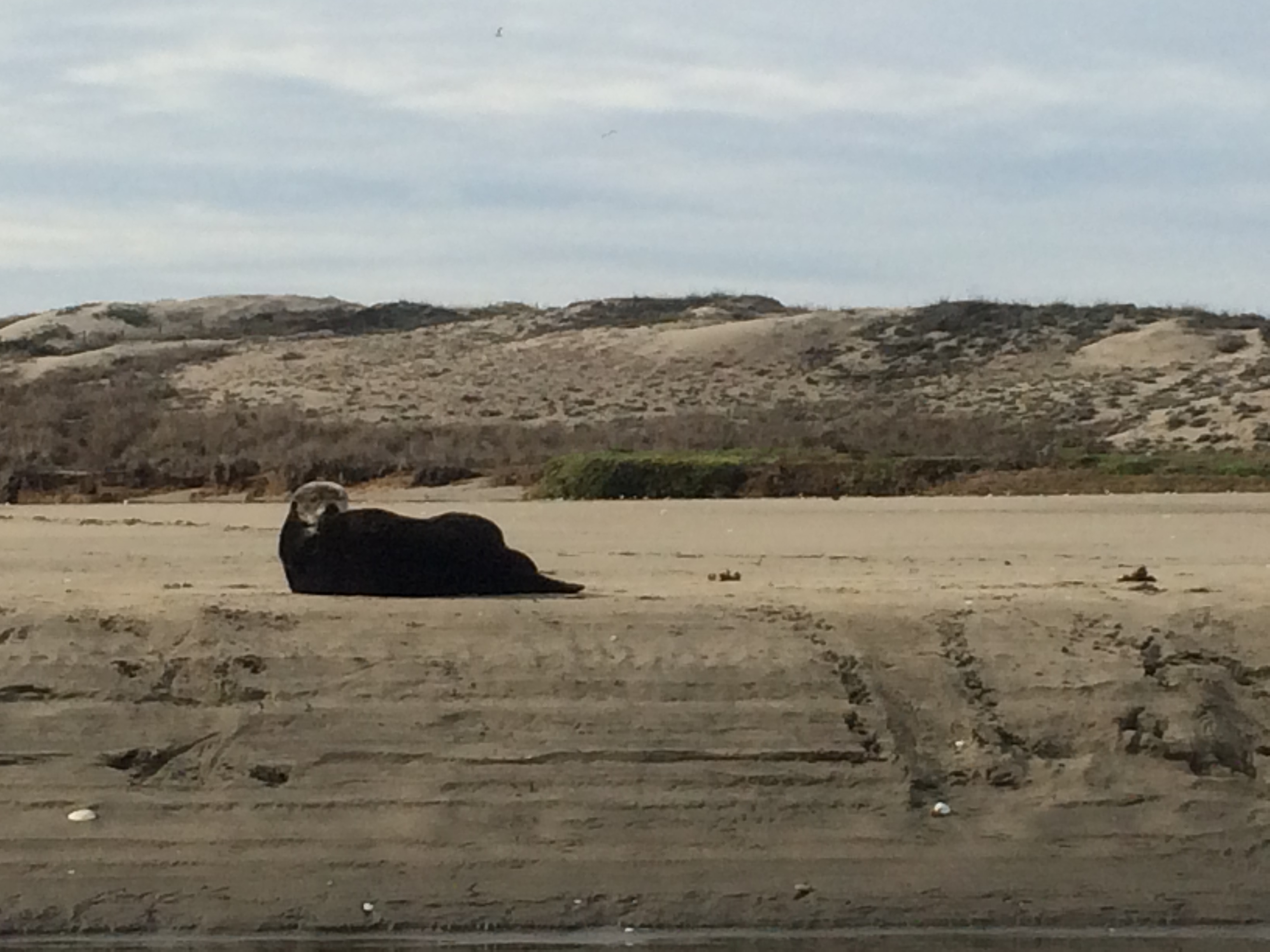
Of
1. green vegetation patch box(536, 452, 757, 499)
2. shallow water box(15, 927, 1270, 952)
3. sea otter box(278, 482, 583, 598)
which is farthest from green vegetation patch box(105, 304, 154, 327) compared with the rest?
shallow water box(15, 927, 1270, 952)

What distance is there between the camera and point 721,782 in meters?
9.89

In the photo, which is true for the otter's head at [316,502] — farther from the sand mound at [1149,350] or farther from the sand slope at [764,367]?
the sand mound at [1149,350]

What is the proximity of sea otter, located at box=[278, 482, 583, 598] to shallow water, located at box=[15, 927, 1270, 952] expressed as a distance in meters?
3.75

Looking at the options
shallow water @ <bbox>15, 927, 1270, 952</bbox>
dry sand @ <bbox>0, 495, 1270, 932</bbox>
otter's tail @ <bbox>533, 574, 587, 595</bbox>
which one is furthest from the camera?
otter's tail @ <bbox>533, 574, 587, 595</bbox>

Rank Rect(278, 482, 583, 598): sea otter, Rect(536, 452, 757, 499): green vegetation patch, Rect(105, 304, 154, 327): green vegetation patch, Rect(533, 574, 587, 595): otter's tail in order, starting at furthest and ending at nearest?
Rect(105, 304, 154, 327): green vegetation patch < Rect(536, 452, 757, 499): green vegetation patch < Rect(533, 574, 587, 595): otter's tail < Rect(278, 482, 583, 598): sea otter

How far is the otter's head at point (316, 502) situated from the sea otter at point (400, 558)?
0.02m

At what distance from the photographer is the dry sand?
906 cm

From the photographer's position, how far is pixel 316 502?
1278cm

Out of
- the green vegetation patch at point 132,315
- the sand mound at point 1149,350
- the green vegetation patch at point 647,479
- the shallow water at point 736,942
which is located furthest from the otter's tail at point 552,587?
the green vegetation patch at point 132,315

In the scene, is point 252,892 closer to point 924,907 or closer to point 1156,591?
point 924,907

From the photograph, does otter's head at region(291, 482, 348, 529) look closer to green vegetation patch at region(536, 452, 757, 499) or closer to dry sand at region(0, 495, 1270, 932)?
dry sand at region(0, 495, 1270, 932)

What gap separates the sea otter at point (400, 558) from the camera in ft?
40.0

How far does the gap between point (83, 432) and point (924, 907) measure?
28426 mm

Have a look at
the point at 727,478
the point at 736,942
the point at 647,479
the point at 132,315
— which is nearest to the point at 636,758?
the point at 736,942
